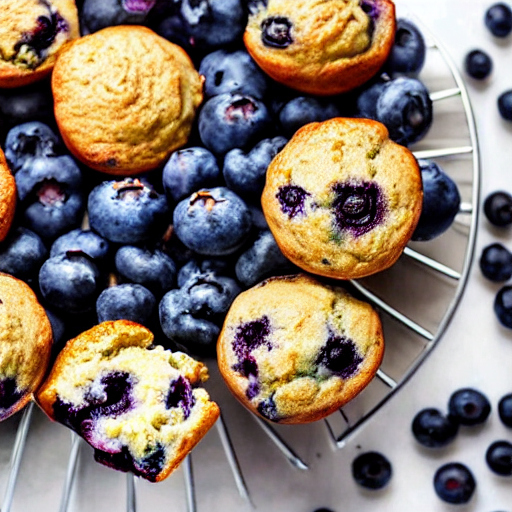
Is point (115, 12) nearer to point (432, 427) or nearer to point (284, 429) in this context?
point (284, 429)

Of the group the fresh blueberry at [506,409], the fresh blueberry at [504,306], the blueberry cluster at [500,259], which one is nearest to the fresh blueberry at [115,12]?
the blueberry cluster at [500,259]

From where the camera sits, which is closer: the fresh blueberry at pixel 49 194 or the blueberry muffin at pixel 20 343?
the blueberry muffin at pixel 20 343

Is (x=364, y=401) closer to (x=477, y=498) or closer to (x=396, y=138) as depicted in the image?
(x=477, y=498)

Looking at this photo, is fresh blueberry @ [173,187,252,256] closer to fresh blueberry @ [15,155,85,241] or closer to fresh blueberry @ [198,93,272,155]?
fresh blueberry @ [198,93,272,155]

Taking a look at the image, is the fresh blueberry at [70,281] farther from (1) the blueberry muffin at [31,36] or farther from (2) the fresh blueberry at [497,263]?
(2) the fresh blueberry at [497,263]

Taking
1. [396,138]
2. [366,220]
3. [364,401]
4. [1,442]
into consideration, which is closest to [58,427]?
[1,442]

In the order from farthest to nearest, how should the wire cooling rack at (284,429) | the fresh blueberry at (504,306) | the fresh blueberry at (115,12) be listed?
1. the fresh blueberry at (504,306)
2. the wire cooling rack at (284,429)
3. the fresh blueberry at (115,12)
